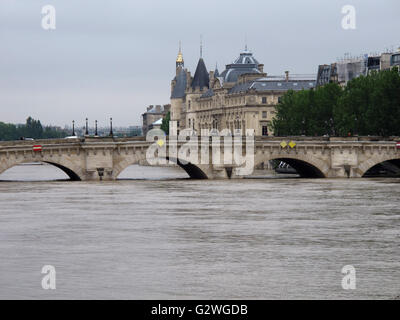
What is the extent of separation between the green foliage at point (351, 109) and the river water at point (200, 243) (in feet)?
97.5

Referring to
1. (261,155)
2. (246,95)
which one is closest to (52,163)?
(261,155)

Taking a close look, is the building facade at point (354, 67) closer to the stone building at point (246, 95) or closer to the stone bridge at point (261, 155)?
the stone building at point (246, 95)

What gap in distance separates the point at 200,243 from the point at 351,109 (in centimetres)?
6575

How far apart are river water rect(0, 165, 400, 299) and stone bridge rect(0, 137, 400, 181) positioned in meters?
10.5

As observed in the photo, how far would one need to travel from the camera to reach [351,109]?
10562 cm

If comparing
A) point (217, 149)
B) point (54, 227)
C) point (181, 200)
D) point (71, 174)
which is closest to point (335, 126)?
point (217, 149)

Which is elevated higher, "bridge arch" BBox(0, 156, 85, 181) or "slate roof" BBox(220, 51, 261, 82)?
"slate roof" BBox(220, 51, 261, 82)

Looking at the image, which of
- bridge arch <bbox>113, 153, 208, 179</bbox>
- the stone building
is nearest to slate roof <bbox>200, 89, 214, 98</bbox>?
the stone building

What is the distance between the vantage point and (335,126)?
113062 millimetres

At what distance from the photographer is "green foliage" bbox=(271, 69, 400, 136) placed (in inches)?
3912

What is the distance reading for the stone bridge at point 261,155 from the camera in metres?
81.9

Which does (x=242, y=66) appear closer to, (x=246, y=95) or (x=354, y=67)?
(x=246, y=95)

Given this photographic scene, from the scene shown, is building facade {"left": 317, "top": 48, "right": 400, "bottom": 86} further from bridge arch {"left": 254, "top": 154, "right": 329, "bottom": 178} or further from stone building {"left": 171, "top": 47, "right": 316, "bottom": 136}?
bridge arch {"left": 254, "top": 154, "right": 329, "bottom": 178}

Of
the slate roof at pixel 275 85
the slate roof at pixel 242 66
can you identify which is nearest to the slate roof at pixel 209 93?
the slate roof at pixel 242 66
